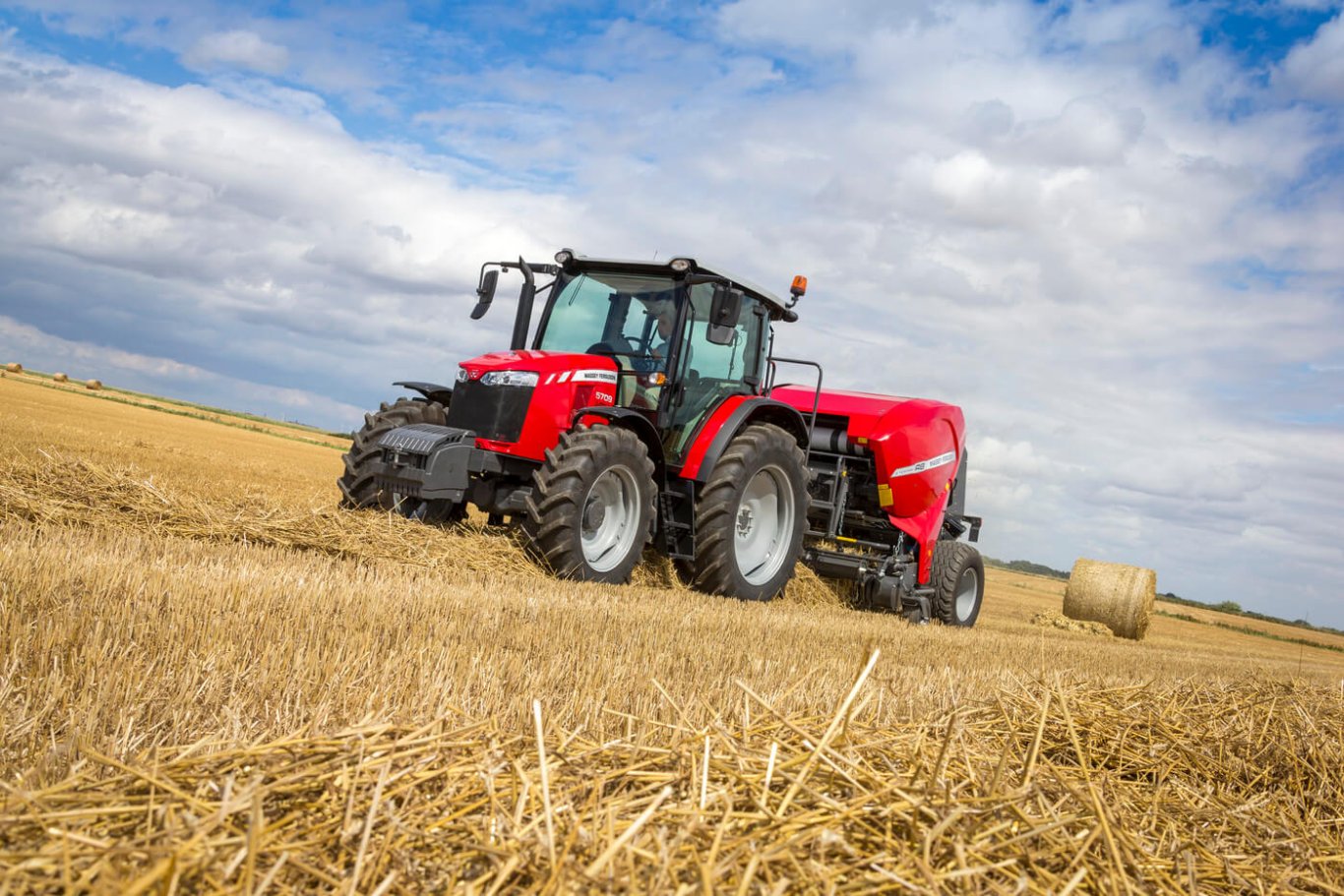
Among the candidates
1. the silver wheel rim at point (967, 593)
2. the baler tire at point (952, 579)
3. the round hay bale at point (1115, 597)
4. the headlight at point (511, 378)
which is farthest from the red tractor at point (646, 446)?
the round hay bale at point (1115, 597)

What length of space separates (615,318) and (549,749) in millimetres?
6017

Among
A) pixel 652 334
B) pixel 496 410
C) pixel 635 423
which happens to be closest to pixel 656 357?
pixel 652 334

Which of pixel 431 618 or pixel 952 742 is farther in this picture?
pixel 431 618

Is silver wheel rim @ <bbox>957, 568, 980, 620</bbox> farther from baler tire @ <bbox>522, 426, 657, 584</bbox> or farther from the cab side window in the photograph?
baler tire @ <bbox>522, 426, 657, 584</bbox>

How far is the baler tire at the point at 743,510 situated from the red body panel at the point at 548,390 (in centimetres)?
110

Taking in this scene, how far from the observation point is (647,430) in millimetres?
7496

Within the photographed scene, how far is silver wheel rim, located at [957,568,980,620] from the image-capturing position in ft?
35.6

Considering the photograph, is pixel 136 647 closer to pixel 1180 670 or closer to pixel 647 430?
pixel 647 430

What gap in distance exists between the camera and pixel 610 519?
289 inches

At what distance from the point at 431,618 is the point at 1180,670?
7.27 meters

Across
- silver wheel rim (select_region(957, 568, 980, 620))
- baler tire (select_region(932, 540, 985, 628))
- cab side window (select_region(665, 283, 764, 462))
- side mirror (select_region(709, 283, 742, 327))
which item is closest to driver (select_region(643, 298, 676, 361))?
cab side window (select_region(665, 283, 764, 462))

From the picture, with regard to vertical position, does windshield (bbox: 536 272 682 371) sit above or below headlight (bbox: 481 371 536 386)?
above

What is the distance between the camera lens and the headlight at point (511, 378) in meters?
7.30

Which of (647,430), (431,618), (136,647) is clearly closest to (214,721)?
(136,647)
